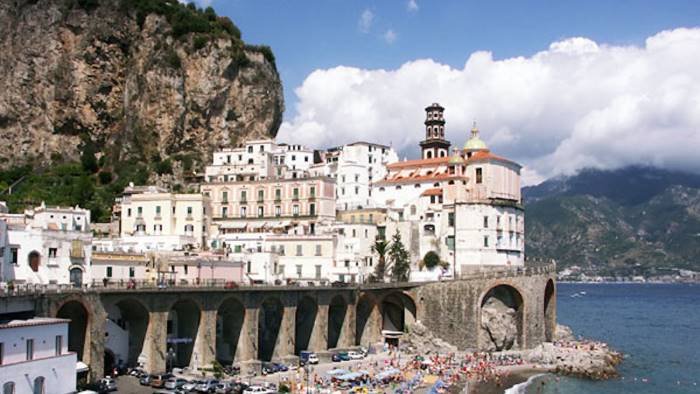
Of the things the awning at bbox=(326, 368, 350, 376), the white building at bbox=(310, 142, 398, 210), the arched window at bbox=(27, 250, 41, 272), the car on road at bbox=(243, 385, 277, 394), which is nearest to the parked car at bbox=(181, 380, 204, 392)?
the car on road at bbox=(243, 385, 277, 394)

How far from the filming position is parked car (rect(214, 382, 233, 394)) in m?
56.8

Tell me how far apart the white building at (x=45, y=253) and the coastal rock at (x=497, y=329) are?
40.2 m

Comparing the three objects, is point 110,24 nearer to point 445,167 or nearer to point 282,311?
point 445,167

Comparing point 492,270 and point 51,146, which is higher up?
point 51,146

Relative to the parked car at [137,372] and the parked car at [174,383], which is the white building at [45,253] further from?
the parked car at [174,383]

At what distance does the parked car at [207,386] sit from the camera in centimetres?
5591

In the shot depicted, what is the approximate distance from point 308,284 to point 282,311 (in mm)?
6642

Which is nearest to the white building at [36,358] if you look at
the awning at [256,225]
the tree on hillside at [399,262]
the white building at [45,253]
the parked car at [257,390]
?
the parked car at [257,390]

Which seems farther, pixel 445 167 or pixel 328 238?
pixel 445 167

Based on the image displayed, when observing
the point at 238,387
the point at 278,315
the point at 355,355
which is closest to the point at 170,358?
the point at 238,387

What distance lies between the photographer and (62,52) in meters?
131

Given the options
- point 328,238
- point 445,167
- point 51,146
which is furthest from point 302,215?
point 51,146

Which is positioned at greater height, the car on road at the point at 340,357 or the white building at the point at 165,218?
the white building at the point at 165,218

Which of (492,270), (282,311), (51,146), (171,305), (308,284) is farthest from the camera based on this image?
(51,146)
